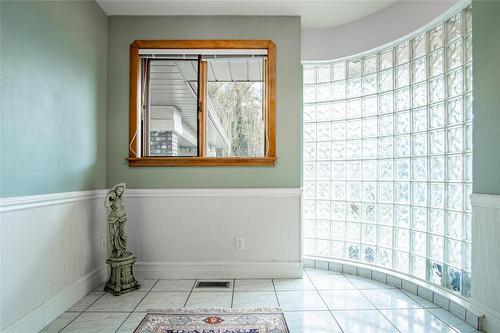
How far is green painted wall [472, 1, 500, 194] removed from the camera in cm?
171

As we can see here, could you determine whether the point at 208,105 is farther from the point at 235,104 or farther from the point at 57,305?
the point at 57,305

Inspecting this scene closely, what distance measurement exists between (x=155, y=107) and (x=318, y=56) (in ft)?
5.48

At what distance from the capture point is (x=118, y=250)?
2369 millimetres

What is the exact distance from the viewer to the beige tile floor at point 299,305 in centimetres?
184

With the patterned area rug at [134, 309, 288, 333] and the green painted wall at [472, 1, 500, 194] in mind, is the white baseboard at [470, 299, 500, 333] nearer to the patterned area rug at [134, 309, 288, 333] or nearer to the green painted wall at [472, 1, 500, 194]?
the green painted wall at [472, 1, 500, 194]

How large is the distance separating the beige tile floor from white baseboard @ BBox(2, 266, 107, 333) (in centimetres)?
5

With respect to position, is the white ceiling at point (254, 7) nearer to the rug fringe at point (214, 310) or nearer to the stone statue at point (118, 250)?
the stone statue at point (118, 250)

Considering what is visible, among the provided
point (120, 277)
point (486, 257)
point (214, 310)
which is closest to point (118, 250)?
point (120, 277)

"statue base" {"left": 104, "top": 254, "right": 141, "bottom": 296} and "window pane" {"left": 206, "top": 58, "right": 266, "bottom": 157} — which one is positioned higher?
"window pane" {"left": 206, "top": 58, "right": 266, "bottom": 157}

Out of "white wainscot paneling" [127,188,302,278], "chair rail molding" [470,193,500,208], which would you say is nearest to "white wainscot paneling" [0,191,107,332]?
"white wainscot paneling" [127,188,302,278]

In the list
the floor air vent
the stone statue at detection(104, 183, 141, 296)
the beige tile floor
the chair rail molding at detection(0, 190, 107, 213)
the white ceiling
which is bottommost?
the floor air vent

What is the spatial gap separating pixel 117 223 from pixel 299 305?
1548mm

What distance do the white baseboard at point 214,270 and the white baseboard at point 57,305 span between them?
1.20 ft

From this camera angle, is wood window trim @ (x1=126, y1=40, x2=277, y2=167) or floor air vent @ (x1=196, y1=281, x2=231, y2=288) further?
wood window trim @ (x1=126, y1=40, x2=277, y2=167)
